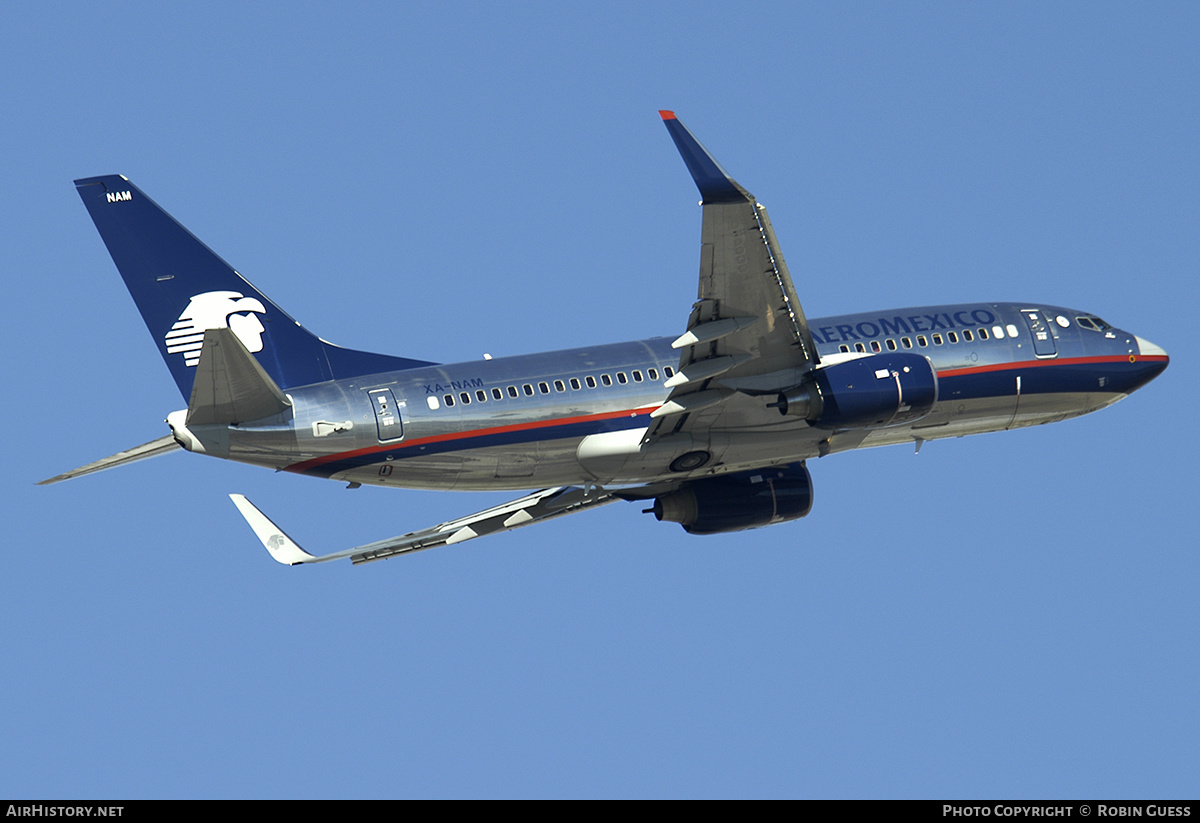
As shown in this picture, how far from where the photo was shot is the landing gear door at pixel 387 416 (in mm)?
36000

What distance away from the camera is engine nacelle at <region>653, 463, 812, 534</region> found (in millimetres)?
42094

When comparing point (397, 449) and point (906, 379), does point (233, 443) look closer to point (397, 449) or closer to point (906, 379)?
point (397, 449)

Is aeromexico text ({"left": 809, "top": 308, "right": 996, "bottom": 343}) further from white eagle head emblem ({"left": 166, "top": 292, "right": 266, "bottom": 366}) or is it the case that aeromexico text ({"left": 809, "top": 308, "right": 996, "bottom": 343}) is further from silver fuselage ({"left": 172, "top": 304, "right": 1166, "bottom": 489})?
white eagle head emblem ({"left": 166, "top": 292, "right": 266, "bottom": 366})

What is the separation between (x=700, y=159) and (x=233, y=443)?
489 inches

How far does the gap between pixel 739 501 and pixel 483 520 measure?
746cm

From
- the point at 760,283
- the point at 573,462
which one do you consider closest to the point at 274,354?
the point at 573,462

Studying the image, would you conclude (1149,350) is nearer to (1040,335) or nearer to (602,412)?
(1040,335)

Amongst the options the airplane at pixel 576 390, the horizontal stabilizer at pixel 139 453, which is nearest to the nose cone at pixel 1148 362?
the airplane at pixel 576 390

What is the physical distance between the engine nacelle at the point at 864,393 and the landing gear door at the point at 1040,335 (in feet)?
21.6

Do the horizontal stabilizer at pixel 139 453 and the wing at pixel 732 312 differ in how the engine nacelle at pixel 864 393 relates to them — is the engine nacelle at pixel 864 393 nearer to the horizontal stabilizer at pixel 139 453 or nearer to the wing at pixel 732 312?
the wing at pixel 732 312

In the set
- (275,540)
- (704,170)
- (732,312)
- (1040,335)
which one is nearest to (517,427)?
(732,312)

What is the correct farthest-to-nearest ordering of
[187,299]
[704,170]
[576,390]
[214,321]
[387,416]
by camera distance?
[576,390] → [214,321] → [187,299] → [387,416] → [704,170]

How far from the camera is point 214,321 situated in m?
37.5
